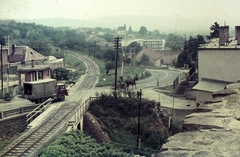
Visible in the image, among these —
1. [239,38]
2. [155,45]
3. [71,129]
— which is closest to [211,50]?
[239,38]

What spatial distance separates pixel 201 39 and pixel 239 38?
12.8 meters

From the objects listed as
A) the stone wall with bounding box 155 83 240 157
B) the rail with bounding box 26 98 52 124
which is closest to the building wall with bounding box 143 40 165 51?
the rail with bounding box 26 98 52 124

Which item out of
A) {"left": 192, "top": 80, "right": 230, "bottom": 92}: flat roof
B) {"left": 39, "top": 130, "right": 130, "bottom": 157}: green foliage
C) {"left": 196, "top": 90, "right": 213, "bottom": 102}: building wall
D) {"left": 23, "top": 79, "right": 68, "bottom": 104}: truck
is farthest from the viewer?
{"left": 23, "top": 79, "right": 68, "bottom": 104}: truck

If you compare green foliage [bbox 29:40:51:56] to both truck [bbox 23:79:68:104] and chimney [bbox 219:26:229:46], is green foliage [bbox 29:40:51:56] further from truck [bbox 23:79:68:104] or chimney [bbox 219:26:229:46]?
chimney [bbox 219:26:229:46]

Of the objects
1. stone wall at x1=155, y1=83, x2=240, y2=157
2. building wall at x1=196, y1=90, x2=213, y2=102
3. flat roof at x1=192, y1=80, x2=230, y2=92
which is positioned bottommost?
building wall at x1=196, y1=90, x2=213, y2=102

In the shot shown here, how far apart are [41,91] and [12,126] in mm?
3309

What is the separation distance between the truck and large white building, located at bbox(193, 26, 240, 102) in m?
7.12

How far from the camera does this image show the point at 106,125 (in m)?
14.9

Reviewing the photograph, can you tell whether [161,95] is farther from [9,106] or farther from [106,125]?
[9,106]

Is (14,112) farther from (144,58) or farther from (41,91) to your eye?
(144,58)

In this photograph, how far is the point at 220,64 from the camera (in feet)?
52.5

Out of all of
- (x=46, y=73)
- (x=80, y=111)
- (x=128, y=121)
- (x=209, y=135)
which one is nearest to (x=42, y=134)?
(x=80, y=111)

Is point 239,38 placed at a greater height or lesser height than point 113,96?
greater

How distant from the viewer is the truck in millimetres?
16109
